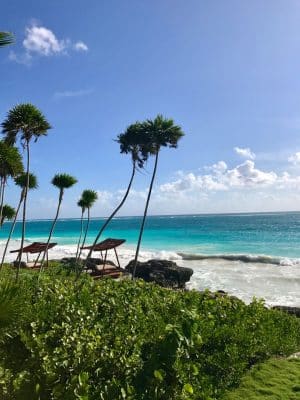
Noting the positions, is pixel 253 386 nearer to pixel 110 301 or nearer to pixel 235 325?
pixel 235 325

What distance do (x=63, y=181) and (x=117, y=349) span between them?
15890 millimetres

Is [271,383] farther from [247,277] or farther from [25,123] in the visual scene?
[247,277]

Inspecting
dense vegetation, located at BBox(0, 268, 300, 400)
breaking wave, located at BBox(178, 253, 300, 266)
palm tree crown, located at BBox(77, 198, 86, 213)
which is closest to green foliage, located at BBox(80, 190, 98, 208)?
palm tree crown, located at BBox(77, 198, 86, 213)

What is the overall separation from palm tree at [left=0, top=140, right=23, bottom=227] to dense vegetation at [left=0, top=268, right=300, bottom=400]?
9516 mm

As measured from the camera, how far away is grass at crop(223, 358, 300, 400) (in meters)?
6.54

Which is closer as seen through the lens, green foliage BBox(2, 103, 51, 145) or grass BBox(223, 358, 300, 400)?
grass BBox(223, 358, 300, 400)

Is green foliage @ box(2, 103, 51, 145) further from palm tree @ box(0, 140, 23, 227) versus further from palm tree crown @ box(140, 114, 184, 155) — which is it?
palm tree crown @ box(140, 114, 184, 155)

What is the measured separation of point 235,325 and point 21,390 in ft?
14.5

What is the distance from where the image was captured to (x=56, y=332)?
5.77 metres

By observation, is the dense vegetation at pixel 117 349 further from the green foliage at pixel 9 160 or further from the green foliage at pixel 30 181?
the green foliage at pixel 30 181

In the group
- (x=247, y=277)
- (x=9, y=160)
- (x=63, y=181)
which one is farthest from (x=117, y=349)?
(x=247, y=277)

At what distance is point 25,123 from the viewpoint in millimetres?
16672

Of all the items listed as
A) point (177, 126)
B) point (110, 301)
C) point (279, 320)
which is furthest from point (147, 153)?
point (110, 301)

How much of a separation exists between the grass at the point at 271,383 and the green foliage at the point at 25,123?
516 inches
